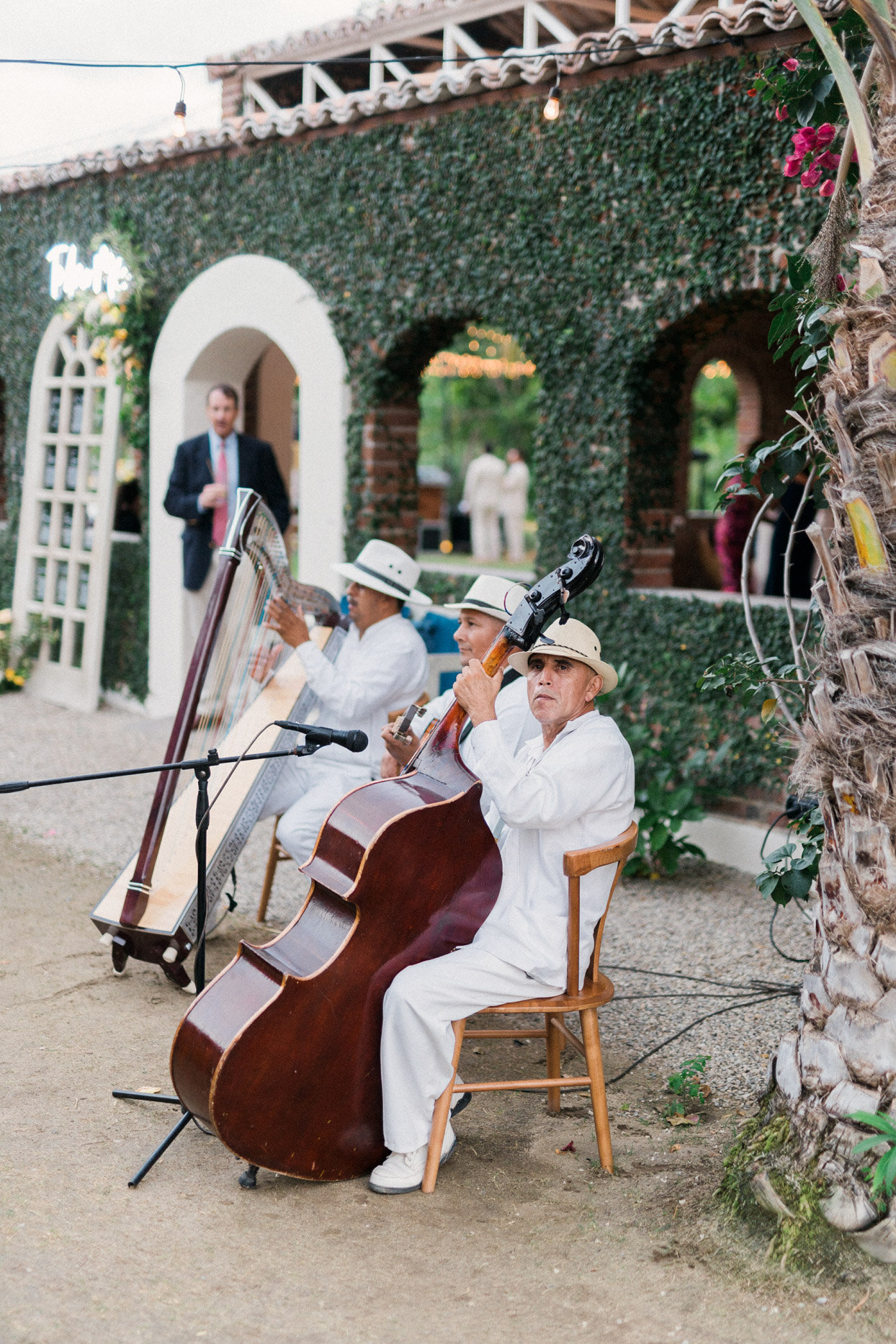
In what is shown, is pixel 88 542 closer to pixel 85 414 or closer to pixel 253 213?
pixel 85 414

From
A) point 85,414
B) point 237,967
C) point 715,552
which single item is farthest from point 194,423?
point 237,967

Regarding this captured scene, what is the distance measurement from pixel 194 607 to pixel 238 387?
164 centimetres

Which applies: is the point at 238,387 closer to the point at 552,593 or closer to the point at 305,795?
the point at 305,795

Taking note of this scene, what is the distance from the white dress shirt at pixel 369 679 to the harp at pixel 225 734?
0.38ft

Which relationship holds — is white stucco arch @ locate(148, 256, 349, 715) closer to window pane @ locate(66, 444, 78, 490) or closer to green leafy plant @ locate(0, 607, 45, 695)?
window pane @ locate(66, 444, 78, 490)

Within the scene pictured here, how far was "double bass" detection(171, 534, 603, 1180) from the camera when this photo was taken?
113 inches

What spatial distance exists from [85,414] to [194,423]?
39.0 inches

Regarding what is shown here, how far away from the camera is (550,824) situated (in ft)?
10.4

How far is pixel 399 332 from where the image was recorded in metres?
7.32

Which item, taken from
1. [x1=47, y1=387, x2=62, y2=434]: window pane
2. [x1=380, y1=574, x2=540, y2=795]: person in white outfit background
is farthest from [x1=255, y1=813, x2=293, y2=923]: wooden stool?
[x1=47, y1=387, x2=62, y2=434]: window pane

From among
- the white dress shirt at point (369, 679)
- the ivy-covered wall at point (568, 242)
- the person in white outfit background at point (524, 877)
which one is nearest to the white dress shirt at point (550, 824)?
the person in white outfit background at point (524, 877)

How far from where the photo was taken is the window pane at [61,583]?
31.5 ft

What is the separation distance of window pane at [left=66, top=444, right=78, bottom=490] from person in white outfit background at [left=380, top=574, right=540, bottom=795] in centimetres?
619

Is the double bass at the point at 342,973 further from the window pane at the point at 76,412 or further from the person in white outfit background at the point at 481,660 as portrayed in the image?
the window pane at the point at 76,412
